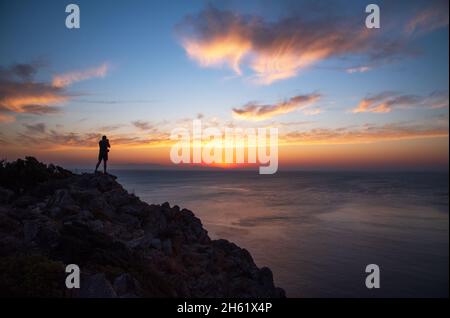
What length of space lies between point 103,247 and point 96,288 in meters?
3.61

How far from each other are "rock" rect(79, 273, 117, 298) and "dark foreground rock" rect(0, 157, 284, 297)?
1.1 inches

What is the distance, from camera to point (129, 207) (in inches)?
780

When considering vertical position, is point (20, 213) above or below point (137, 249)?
above

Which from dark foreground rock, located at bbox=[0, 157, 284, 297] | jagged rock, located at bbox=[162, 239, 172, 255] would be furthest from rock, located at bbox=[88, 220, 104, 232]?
jagged rock, located at bbox=[162, 239, 172, 255]

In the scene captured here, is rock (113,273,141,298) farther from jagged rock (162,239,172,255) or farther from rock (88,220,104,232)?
jagged rock (162,239,172,255)

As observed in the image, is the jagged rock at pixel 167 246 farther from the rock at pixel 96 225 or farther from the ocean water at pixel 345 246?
the ocean water at pixel 345 246

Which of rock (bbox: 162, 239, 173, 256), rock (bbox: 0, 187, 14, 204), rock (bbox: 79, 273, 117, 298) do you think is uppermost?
rock (bbox: 0, 187, 14, 204)

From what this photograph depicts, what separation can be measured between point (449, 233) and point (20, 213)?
185ft

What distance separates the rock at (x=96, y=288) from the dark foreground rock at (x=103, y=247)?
0.03 meters

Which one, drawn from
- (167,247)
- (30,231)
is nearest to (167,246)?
(167,247)

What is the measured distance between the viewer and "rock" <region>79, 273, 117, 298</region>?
8.84 metres

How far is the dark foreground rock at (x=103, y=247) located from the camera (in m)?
9.32

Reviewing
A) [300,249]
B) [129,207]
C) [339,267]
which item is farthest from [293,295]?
[129,207]
